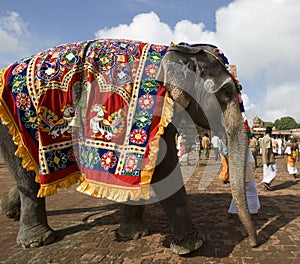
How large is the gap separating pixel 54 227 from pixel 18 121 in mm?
1900

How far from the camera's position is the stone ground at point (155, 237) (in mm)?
3270

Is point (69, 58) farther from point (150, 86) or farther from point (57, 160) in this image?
point (57, 160)

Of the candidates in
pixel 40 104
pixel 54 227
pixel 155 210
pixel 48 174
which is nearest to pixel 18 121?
pixel 40 104

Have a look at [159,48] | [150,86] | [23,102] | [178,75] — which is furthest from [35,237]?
[159,48]

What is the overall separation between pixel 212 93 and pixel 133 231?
214 centimetres

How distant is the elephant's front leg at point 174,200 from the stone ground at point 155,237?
147 mm

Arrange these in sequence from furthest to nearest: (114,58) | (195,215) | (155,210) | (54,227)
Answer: (155,210)
(195,215)
(54,227)
(114,58)

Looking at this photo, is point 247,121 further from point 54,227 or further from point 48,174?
point 54,227

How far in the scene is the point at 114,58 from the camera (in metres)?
3.30

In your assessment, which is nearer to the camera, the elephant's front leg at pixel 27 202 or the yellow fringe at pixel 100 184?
the yellow fringe at pixel 100 184

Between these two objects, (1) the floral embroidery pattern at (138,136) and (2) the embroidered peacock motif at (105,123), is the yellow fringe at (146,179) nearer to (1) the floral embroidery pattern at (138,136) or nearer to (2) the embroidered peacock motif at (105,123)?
(1) the floral embroidery pattern at (138,136)

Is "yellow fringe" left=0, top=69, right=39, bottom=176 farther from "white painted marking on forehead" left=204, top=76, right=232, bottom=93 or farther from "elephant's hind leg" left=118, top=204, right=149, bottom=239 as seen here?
"white painted marking on forehead" left=204, top=76, right=232, bottom=93

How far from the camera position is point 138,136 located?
310 cm

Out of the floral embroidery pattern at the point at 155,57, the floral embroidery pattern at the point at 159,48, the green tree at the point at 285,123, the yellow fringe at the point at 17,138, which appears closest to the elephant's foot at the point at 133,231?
the yellow fringe at the point at 17,138
